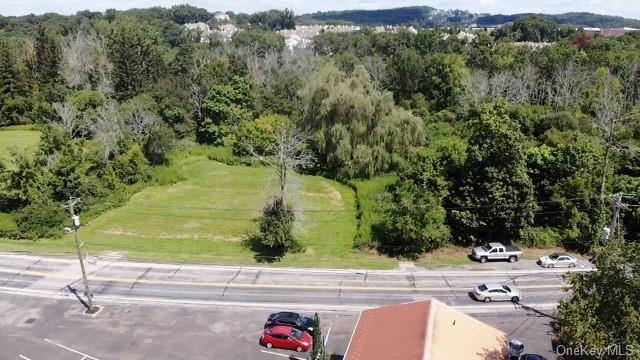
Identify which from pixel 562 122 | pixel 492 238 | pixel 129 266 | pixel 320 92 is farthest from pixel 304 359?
pixel 562 122

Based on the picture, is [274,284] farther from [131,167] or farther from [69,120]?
[69,120]

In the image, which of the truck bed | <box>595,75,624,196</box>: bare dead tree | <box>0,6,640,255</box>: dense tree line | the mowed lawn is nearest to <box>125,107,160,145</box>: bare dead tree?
<box>0,6,640,255</box>: dense tree line

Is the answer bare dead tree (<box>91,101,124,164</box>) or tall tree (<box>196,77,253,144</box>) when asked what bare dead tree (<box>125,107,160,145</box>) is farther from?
tall tree (<box>196,77,253,144</box>)

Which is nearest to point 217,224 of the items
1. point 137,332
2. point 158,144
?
point 158,144

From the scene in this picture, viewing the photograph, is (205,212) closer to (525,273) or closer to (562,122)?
(525,273)

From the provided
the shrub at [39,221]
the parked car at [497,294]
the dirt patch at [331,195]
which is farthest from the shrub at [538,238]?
the shrub at [39,221]

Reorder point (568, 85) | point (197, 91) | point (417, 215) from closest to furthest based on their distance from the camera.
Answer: point (417, 215) → point (568, 85) → point (197, 91)

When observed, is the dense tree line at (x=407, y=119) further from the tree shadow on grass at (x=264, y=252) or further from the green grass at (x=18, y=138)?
the tree shadow on grass at (x=264, y=252)
